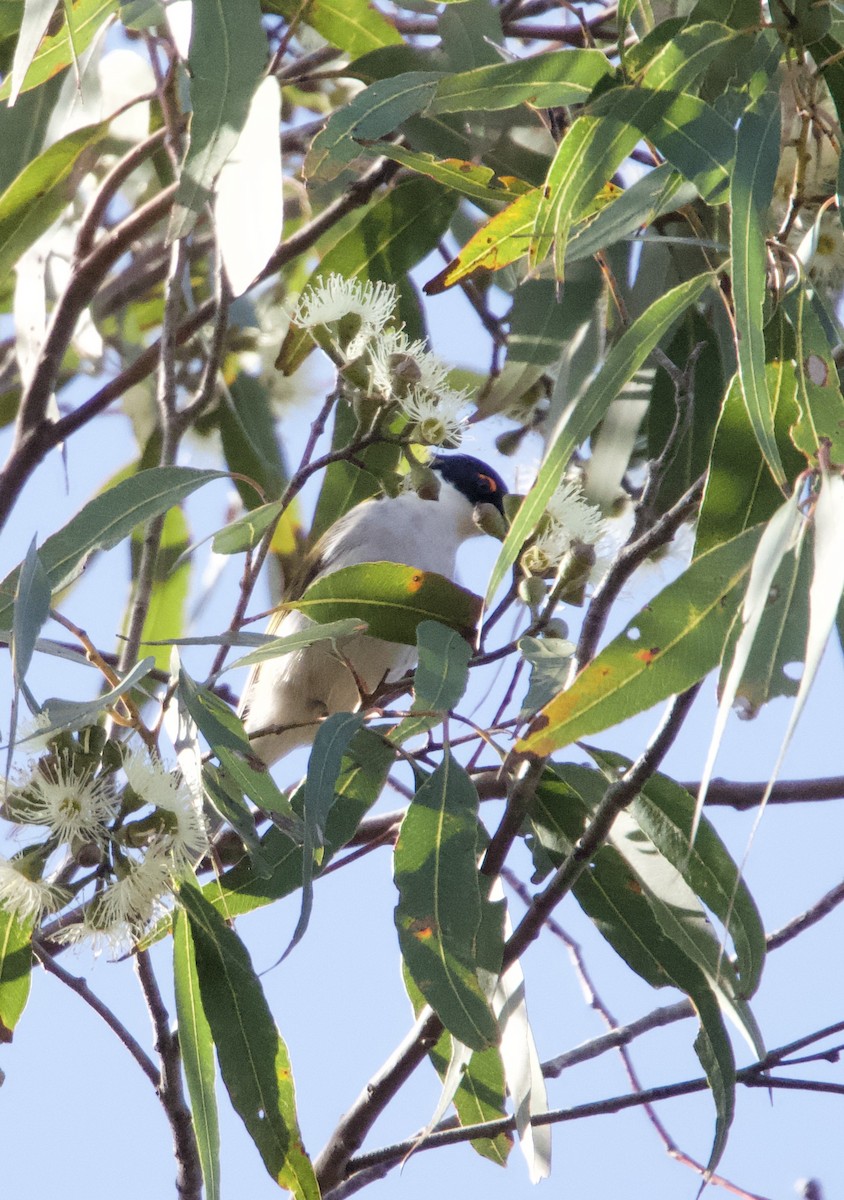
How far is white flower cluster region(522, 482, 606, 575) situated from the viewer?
78.9 inches

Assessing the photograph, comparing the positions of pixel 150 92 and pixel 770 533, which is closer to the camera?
pixel 770 533

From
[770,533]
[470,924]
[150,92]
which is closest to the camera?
[770,533]

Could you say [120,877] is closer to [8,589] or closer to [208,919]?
[208,919]

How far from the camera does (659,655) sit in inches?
53.8

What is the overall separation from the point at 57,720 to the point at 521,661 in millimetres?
588

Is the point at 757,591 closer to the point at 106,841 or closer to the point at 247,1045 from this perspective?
the point at 106,841

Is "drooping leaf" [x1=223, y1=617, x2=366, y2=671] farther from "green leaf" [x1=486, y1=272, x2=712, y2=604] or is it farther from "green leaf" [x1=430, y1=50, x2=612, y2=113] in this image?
"green leaf" [x1=430, y1=50, x2=612, y2=113]

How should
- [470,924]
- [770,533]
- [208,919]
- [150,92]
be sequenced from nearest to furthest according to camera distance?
[770,533]
[470,924]
[208,919]
[150,92]

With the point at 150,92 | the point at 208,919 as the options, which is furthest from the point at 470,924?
the point at 150,92

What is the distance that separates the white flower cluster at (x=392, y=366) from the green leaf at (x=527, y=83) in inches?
16.4

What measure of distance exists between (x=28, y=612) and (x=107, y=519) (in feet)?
1.34

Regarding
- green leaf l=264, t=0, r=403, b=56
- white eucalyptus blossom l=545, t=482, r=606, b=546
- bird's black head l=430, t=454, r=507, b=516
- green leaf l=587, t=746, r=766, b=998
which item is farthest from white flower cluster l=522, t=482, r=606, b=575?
bird's black head l=430, t=454, r=507, b=516

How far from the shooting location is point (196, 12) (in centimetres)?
193

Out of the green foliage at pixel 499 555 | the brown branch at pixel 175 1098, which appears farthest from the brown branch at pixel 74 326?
the brown branch at pixel 175 1098
